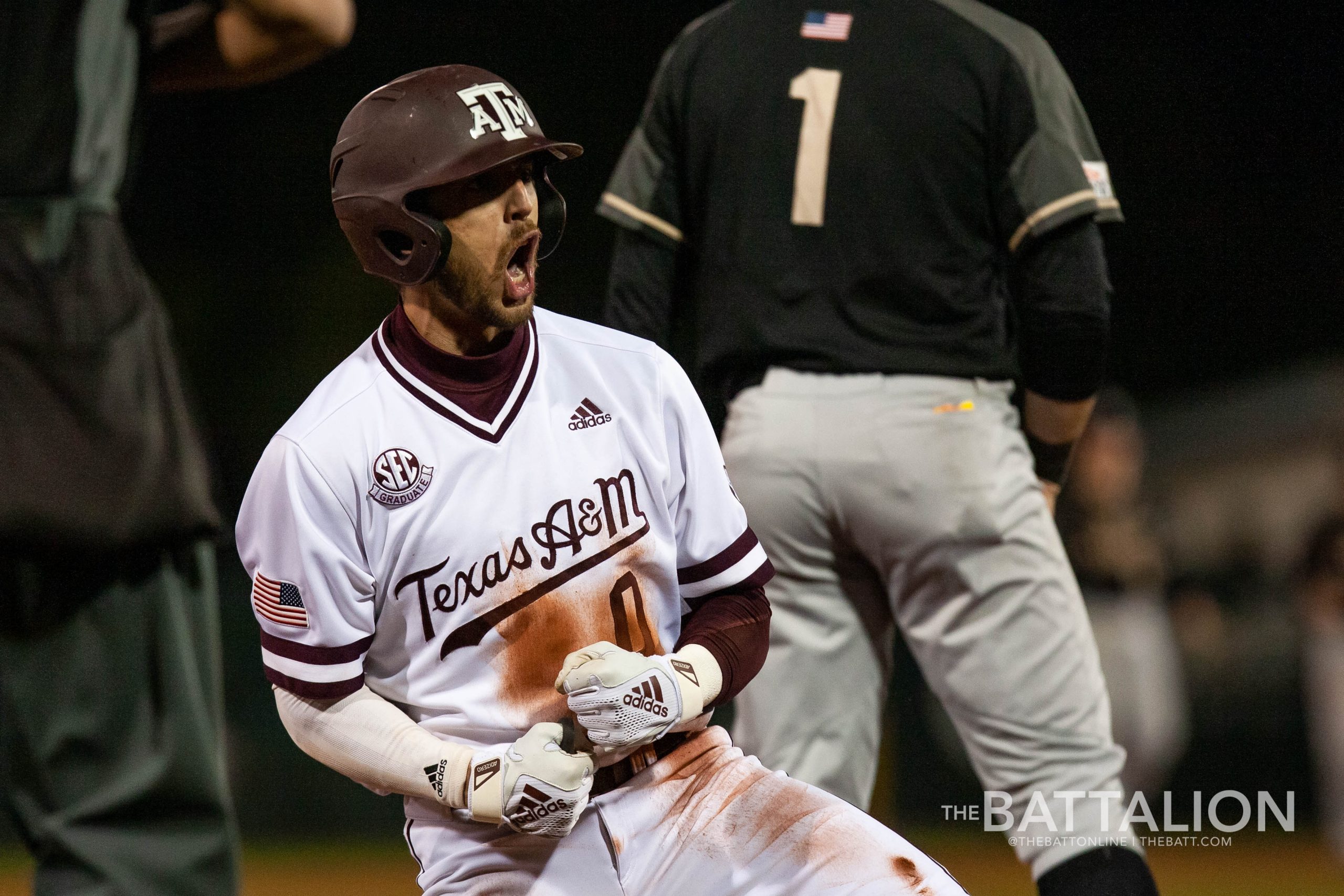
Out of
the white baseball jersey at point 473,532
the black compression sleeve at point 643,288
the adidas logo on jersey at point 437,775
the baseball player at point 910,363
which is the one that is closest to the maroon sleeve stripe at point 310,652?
the white baseball jersey at point 473,532

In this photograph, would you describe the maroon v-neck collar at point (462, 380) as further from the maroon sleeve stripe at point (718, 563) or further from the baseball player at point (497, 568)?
the maroon sleeve stripe at point (718, 563)

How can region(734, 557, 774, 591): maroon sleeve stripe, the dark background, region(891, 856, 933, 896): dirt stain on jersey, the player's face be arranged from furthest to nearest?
1. the dark background
2. region(734, 557, 774, 591): maroon sleeve stripe
3. the player's face
4. region(891, 856, 933, 896): dirt stain on jersey

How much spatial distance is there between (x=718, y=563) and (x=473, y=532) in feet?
1.26

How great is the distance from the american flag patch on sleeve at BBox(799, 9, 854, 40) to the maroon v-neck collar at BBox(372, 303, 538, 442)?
1.27 m

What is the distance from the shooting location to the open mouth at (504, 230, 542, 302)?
2.22 m

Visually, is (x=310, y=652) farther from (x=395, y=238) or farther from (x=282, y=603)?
(x=395, y=238)

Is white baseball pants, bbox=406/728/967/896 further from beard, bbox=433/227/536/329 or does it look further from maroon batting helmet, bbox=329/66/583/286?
maroon batting helmet, bbox=329/66/583/286

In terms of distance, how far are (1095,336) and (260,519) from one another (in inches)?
69.2

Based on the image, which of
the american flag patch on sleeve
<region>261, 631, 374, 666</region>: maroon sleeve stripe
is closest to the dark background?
the american flag patch on sleeve

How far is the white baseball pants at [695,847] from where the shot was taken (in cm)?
203

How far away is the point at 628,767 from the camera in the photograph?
2.19 m

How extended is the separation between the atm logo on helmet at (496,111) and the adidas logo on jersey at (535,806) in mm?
913

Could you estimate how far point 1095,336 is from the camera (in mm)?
3096

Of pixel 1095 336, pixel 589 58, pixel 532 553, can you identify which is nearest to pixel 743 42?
pixel 1095 336
